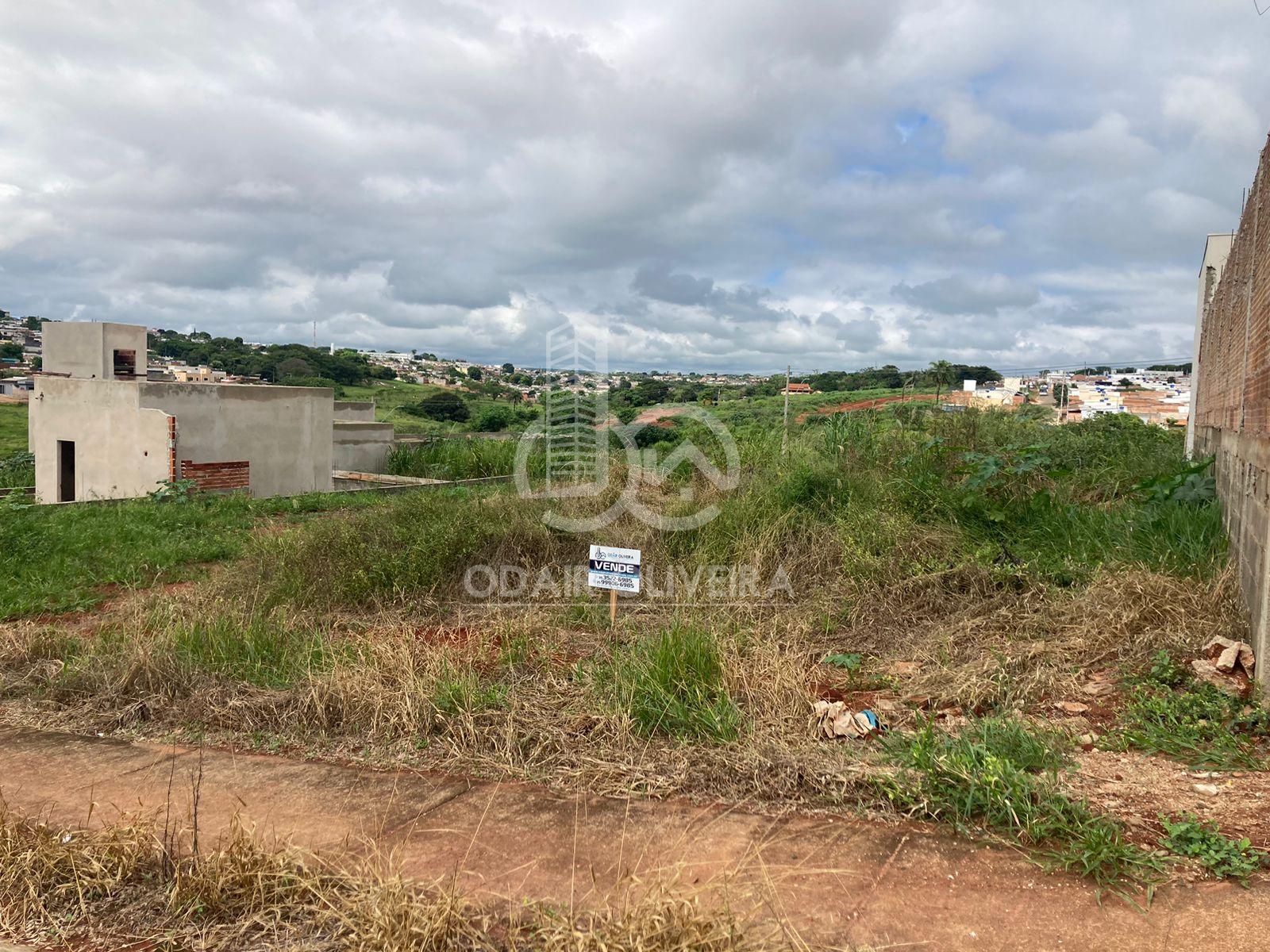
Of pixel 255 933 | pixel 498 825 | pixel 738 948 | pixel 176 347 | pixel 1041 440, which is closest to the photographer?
pixel 738 948

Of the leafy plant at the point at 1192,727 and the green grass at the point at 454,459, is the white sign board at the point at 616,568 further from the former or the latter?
the green grass at the point at 454,459

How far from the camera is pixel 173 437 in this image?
1447cm

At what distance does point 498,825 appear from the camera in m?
3.25

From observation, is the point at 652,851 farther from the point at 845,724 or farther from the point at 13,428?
the point at 13,428

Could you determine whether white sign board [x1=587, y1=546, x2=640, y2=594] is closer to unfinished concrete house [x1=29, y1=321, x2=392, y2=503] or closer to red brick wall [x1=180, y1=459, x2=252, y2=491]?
unfinished concrete house [x1=29, y1=321, x2=392, y2=503]

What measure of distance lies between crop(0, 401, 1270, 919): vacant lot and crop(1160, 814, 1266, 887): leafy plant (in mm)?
12

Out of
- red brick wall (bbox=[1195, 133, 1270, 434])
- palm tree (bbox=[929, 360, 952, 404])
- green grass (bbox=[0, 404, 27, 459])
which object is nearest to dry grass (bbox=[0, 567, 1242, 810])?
red brick wall (bbox=[1195, 133, 1270, 434])

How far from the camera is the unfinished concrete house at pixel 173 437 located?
1472 cm

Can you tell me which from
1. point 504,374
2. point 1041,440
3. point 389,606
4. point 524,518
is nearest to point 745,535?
point 524,518

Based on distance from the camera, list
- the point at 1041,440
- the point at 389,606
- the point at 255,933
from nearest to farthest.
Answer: the point at 255,933 < the point at 389,606 < the point at 1041,440

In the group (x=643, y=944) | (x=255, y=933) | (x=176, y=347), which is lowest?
(x=255, y=933)

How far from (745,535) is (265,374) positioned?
44.0m

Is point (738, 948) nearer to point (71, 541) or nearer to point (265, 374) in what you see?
point (71, 541)

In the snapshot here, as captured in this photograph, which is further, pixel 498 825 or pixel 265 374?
pixel 265 374
